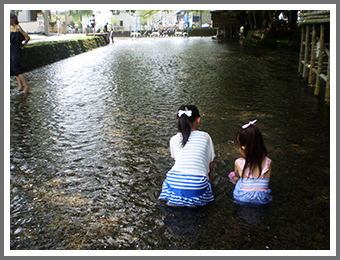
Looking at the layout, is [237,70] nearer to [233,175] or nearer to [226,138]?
[226,138]

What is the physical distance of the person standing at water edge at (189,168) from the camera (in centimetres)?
321

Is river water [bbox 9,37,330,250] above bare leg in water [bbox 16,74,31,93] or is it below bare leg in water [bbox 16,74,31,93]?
below

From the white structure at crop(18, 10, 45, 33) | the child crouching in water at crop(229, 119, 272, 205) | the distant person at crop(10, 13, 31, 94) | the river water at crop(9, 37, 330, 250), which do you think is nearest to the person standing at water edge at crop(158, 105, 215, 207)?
the river water at crop(9, 37, 330, 250)

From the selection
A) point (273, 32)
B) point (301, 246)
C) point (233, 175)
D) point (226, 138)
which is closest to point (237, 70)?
point (226, 138)

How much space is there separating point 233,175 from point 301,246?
3.89 feet

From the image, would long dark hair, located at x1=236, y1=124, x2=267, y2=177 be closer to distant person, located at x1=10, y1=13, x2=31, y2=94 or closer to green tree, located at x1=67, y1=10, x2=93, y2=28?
distant person, located at x1=10, y1=13, x2=31, y2=94

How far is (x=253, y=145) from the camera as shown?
125 inches

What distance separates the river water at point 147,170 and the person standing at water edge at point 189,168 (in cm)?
11

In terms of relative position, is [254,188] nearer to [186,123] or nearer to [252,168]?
[252,168]

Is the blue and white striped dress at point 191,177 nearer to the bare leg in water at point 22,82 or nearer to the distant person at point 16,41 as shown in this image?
the distant person at point 16,41

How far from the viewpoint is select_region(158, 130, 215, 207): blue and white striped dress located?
3211 millimetres

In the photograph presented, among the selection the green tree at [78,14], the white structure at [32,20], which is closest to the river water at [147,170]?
the white structure at [32,20]

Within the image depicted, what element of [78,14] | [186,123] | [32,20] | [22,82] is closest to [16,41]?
[22,82]

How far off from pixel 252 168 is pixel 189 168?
61 cm
